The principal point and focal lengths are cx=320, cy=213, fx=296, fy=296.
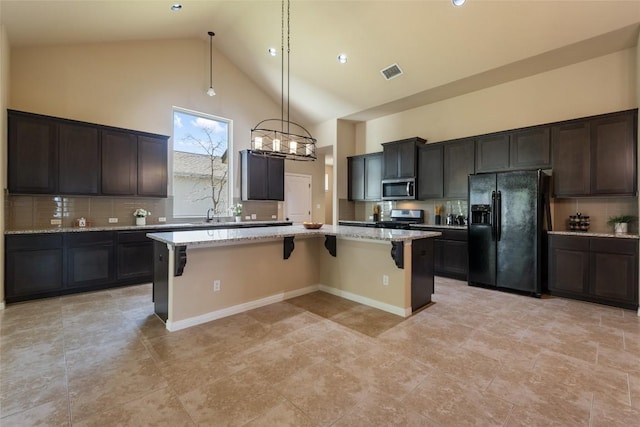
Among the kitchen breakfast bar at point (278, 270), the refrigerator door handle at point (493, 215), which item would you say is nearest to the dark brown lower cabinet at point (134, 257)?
the kitchen breakfast bar at point (278, 270)

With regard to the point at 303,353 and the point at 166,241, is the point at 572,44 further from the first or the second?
the point at 166,241

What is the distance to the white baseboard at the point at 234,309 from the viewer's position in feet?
10.1

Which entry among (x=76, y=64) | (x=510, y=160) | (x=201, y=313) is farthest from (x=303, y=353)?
(x=76, y=64)

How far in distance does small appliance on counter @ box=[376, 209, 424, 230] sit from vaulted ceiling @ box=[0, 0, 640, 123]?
2238 millimetres

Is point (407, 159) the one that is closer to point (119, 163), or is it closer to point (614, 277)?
point (614, 277)

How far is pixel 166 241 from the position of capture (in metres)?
2.97

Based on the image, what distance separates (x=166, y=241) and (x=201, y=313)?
89 cm

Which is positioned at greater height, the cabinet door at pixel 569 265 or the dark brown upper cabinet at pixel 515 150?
the dark brown upper cabinet at pixel 515 150

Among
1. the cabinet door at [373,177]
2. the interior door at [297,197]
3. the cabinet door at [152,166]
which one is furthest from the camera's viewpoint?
the interior door at [297,197]

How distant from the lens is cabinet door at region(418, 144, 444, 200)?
5680 millimetres

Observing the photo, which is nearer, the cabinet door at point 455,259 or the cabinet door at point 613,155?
the cabinet door at point 613,155

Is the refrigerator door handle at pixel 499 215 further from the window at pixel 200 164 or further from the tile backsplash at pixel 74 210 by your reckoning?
the tile backsplash at pixel 74 210

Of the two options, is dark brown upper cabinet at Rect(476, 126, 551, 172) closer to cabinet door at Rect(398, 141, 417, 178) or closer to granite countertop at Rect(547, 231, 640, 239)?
granite countertop at Rect(547, 231, 640, 239)

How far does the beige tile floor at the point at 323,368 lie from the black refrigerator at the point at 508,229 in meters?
0.80
